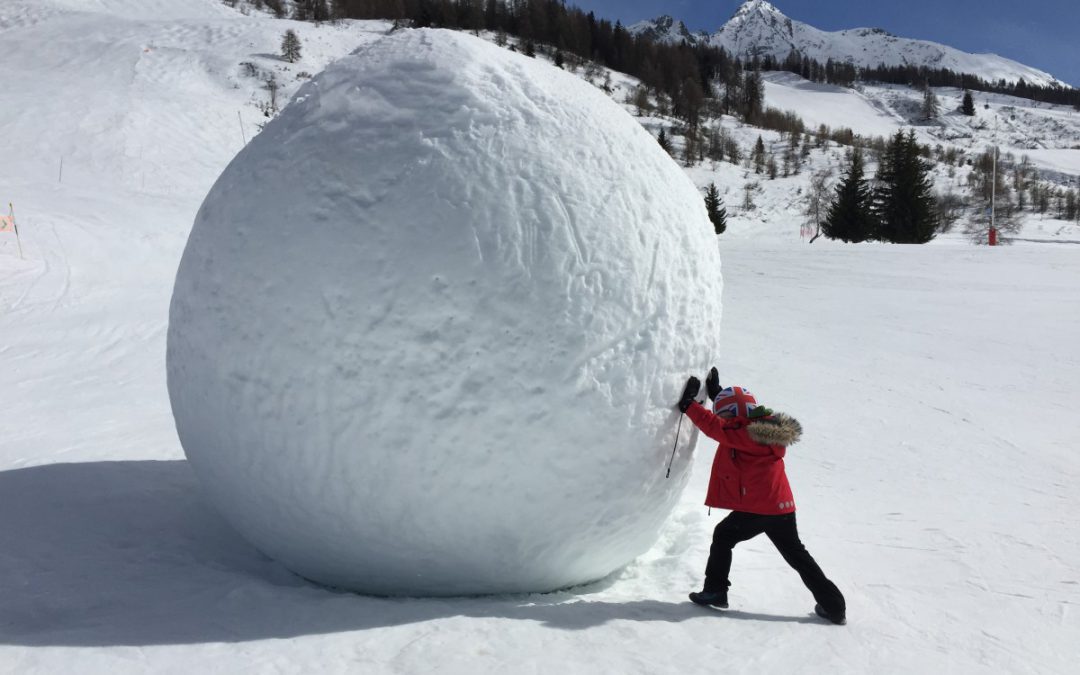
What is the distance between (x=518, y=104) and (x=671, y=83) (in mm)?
82349

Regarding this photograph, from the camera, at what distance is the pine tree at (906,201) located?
3145cm

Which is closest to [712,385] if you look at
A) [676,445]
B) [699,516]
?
[676,445]

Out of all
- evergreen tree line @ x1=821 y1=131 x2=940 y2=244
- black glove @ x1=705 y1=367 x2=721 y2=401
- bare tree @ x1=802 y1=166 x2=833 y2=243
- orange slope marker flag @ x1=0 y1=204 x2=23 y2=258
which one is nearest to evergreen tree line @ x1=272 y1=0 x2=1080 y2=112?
bare tree @ x1=802 y1=166 x2=833 y2=243

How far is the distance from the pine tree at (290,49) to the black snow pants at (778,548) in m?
49.6

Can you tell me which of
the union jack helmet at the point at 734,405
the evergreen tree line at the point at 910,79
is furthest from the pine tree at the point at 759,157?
the evergreen tree line at the point at 910,79

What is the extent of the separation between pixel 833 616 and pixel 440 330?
2641 mm

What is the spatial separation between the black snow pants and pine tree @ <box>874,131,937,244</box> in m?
31.8

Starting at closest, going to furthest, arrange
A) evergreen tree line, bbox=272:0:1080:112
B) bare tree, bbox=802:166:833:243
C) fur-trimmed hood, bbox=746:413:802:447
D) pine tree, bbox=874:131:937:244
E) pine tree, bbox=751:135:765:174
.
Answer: fur-trimmed hood, bbox=746:413:802:447
pine tree, bbox=874:131:937:244
bare tree, bbox=802:166:833:243
pine tree, bbox=751:135:765:174
evergreen tree line, bbox=272:0:1080:112

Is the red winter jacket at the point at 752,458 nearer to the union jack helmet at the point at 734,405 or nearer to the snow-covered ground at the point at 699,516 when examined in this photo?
the union jack helmet at the point at 734,405

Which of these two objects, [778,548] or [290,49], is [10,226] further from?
[290,49]

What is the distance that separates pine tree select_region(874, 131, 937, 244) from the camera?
31.5m

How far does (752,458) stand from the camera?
3732 mm

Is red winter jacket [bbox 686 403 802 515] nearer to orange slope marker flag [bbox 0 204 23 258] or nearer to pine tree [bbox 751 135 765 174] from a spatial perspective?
orange slope marker flag [bbox 0 204 23 258]

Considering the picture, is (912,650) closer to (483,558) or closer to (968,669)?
(968,669)
